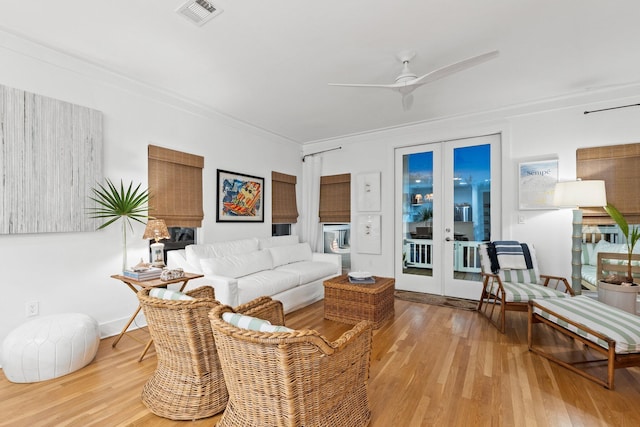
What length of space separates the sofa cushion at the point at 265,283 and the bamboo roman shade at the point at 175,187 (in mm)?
1094

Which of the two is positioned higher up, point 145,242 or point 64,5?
point 64,5

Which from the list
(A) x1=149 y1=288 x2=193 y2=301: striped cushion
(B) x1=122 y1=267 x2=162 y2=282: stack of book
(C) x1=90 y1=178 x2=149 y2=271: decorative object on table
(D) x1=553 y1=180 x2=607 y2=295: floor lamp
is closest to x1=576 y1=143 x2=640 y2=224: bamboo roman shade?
(D) x1=553 y1=180 x2=607 y2=295: floor lamp

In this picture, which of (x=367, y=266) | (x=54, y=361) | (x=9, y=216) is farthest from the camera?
(x=367, y=266)

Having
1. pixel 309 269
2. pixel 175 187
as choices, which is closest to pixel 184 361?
pixel 175 187

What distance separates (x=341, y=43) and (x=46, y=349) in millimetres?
3337

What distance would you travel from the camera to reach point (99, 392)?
6.68ft

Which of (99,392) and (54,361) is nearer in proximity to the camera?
(99,392)

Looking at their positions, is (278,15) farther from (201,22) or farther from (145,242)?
(145,242)

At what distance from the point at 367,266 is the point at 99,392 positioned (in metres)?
3.96

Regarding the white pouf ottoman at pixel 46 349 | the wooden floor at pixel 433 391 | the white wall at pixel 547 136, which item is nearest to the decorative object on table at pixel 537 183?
the white wall at pixel 547 136

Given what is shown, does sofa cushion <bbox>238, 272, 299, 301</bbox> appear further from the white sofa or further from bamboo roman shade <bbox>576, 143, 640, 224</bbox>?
bamboo roman shade <bbox>576, 143, 640, 224</bbox>

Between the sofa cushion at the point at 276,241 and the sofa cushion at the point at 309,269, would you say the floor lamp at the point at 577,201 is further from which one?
the sofa cushion at the point at 276,241

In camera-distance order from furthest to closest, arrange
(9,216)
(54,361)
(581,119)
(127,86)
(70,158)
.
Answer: (581,119) → (127,86) → (70,158) → (9,216) → (54,361)

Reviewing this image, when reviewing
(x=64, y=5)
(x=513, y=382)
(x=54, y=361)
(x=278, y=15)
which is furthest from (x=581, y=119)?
(x=54, y=361)
